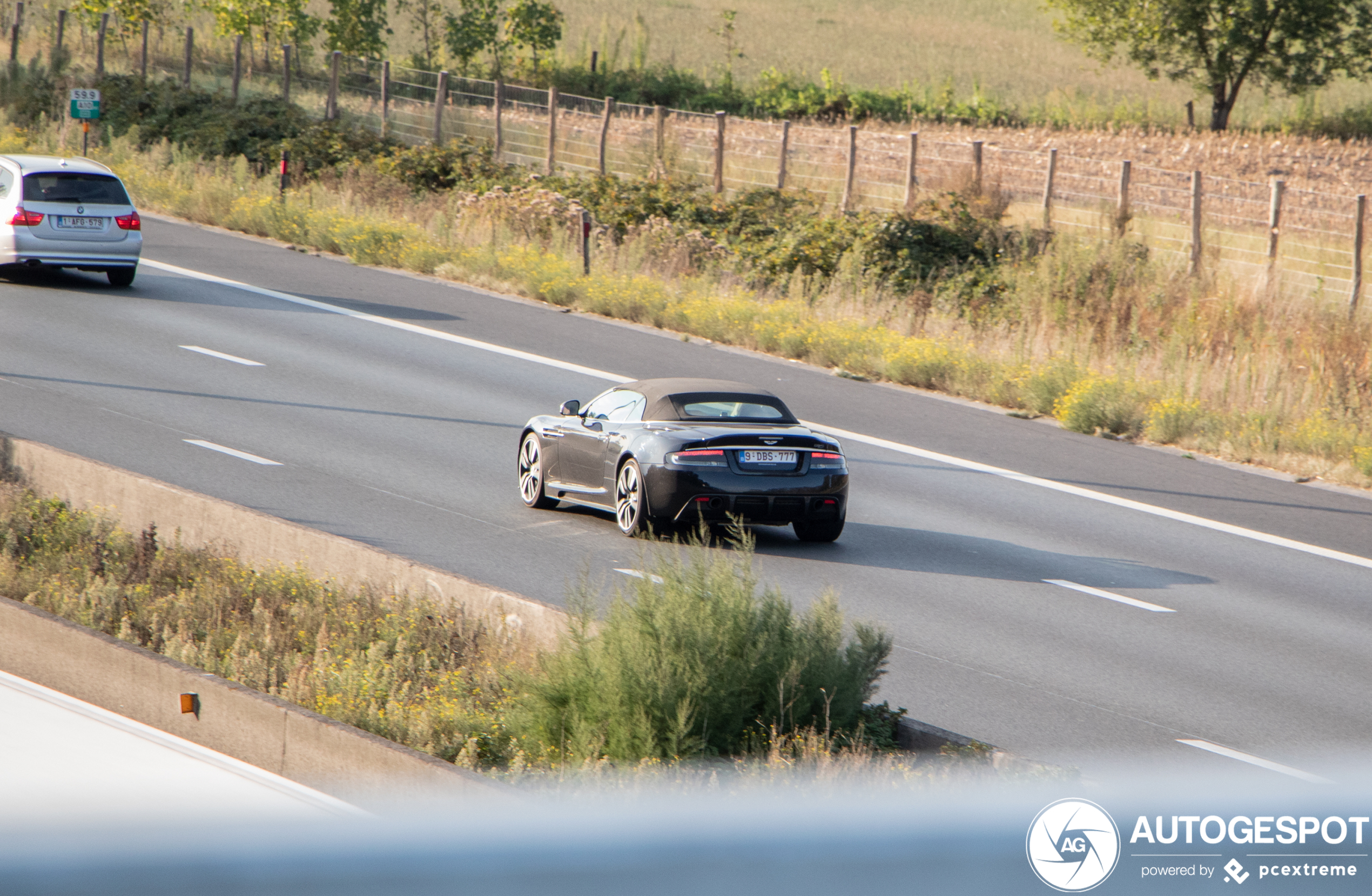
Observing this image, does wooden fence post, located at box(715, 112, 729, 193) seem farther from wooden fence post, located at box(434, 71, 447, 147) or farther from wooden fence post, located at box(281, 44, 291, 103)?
wooden fence post, located at box(281, 44, 291, 103)

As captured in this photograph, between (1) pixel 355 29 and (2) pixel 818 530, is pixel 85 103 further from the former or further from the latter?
(1) pixel 355 29

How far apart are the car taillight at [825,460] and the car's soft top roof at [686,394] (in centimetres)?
52

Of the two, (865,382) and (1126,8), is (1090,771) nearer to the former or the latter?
(865,382)

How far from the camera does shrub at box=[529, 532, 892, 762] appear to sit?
6.67 metres

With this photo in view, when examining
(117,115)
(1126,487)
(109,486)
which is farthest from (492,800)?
(117,115)

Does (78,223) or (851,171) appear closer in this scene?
(78,223)

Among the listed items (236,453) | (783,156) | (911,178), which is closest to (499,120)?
(783,156)

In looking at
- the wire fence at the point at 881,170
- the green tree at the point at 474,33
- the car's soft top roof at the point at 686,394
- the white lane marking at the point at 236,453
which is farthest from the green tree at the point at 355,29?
the car's soft top roof at the point at 686,394

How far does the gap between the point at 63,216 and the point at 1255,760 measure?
63.5 ft

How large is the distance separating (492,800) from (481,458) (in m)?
9.47

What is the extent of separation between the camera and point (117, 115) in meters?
37.9

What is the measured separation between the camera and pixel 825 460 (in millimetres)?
12203

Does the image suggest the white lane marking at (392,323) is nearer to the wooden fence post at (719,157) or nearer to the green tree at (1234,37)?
the wooden fence post at (719,157)

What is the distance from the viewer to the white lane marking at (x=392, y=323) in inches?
770
